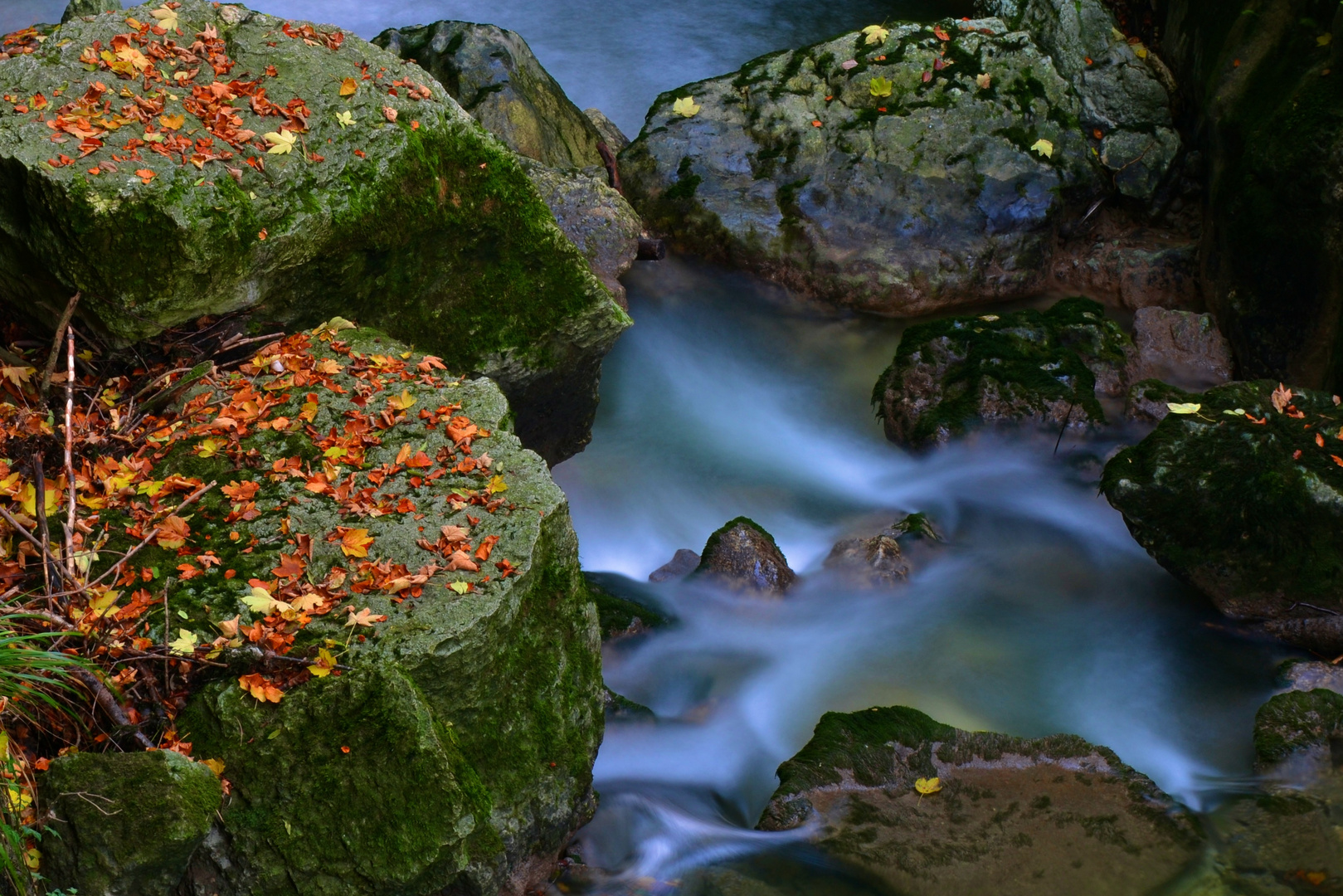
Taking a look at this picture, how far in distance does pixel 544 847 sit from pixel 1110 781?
2556mm

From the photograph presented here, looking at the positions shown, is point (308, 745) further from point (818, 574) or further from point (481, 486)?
point (818, 574)

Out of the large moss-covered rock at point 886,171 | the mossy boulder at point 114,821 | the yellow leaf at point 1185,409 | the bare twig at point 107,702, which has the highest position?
the large moss-covered rock at point 886,171

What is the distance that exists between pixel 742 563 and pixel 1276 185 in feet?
14.7

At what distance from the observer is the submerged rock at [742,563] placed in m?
6.23

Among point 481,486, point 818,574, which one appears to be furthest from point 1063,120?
point 481,486

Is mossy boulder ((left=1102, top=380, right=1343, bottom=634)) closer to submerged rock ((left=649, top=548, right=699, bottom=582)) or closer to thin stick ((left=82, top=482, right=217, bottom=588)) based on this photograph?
submerged rock ((left=649, top=548, right=699, bottom=582))

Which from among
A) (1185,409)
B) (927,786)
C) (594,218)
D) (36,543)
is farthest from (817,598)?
(36,543)

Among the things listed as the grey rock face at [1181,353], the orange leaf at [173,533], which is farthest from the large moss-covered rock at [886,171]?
the orange leaf at [173,533]

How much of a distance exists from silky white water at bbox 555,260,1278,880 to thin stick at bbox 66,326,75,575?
92.2 inches

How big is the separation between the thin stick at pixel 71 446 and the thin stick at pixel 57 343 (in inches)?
2.0

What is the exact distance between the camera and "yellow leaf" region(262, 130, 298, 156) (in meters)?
4.59

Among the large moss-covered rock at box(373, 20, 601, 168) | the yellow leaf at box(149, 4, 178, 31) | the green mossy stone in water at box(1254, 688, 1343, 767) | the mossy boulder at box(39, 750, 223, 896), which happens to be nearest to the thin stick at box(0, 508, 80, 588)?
the mossy boulder at box(39, 750, 223, 896)

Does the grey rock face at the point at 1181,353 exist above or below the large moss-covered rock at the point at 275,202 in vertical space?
above

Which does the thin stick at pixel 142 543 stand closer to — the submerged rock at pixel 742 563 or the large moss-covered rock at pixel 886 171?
the submerged rock at pixel 742 563
